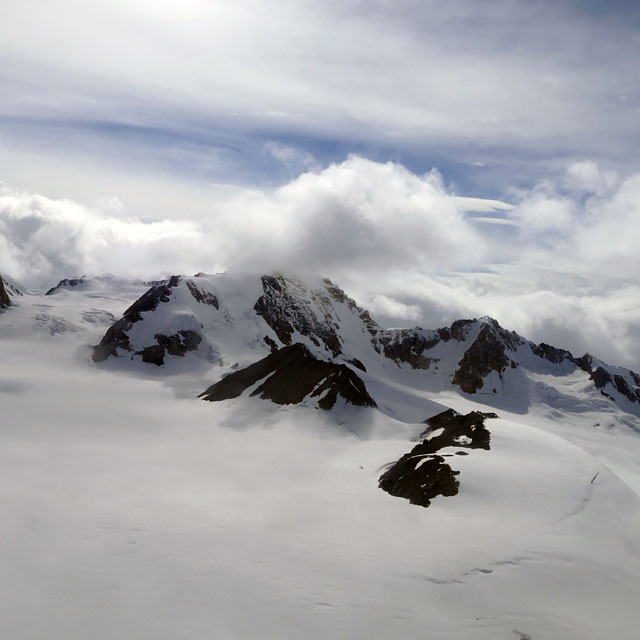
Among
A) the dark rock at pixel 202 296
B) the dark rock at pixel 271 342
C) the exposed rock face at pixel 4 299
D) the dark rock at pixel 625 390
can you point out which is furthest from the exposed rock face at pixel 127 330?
the dark rock at pixel 625 390

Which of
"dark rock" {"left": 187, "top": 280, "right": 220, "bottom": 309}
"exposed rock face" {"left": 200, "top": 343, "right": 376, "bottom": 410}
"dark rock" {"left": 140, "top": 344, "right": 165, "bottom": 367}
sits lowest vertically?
"dark rock" {"left": 140, "top": 344, "right": 165, "bottom": 367}

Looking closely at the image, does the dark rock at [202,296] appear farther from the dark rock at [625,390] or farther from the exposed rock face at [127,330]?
the dark rock at [625,390]

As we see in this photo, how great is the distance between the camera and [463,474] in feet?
124

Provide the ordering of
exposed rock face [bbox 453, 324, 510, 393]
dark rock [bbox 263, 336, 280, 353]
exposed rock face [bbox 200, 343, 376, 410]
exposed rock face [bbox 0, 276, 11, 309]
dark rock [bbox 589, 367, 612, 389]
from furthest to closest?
dark rock [bbox 589, 367, 612, 389], exposed rock face [bbox 453, 324, 510, 393], dark rock [bbox 263, 336, 280, 353], exposed rock face [bbox 0, 276, 11, 309], exposed rock face [bbox 200, 343, 376, 410]

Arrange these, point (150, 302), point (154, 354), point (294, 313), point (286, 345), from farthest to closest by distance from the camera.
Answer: point (294, 313)
point (286, 345)
point (150, 302)
point (154, 354)

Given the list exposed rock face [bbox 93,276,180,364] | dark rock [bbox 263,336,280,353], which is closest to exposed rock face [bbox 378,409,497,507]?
exposed rock face [bbox 93,276,180,364]

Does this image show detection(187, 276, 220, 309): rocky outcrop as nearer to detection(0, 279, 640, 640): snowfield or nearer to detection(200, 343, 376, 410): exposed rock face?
detection(200, 343, 376, 410): exposed rock face

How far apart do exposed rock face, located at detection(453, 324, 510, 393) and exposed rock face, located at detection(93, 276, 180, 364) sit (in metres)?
121

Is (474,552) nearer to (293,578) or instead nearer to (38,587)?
(293,578)

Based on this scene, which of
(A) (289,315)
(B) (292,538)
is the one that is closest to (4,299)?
(A) (289,315)

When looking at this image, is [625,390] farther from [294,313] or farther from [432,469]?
[432,469]

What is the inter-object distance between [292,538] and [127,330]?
111 m

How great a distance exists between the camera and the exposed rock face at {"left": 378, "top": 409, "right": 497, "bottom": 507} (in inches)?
1446

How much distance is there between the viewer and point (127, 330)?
126375mm
